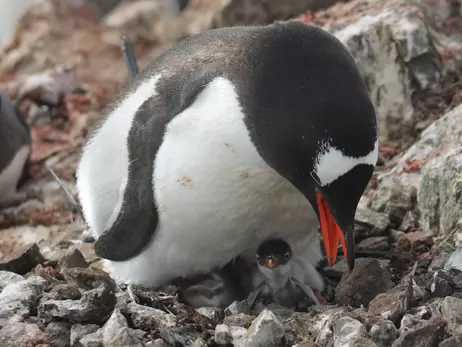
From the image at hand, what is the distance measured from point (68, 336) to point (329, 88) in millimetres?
1243

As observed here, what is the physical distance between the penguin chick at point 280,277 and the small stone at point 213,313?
20 cm

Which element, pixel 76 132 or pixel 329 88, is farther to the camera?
pixel 76 132

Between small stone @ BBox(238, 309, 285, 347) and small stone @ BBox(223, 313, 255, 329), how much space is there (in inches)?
8.3

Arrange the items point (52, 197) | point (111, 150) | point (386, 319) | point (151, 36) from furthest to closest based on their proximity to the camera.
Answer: point (151, 36), point (52, 197), point (111, 150), point (386, 319)

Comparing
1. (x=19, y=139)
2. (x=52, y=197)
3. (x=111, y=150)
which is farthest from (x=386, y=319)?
(x=19, y=139)

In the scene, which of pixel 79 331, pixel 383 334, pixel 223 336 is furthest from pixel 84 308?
pixel 383 334

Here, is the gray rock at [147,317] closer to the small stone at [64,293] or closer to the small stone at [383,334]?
the small stone at [64,293]

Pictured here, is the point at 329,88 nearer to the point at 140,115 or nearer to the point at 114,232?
the point at 140,115

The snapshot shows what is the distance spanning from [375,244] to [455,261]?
0.66 meters

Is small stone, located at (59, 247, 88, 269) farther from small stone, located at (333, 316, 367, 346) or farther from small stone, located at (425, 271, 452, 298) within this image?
small stone, located at (425, 271, 452, 298)

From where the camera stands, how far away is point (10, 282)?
3.34 m

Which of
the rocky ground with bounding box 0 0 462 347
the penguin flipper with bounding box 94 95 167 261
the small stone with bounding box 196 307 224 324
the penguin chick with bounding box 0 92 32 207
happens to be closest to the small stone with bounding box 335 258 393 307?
the rocky ground with bounding box 0 0 462 347

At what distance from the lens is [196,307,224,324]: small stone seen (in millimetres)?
3195

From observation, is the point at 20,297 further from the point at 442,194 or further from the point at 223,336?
the point at 442,194
